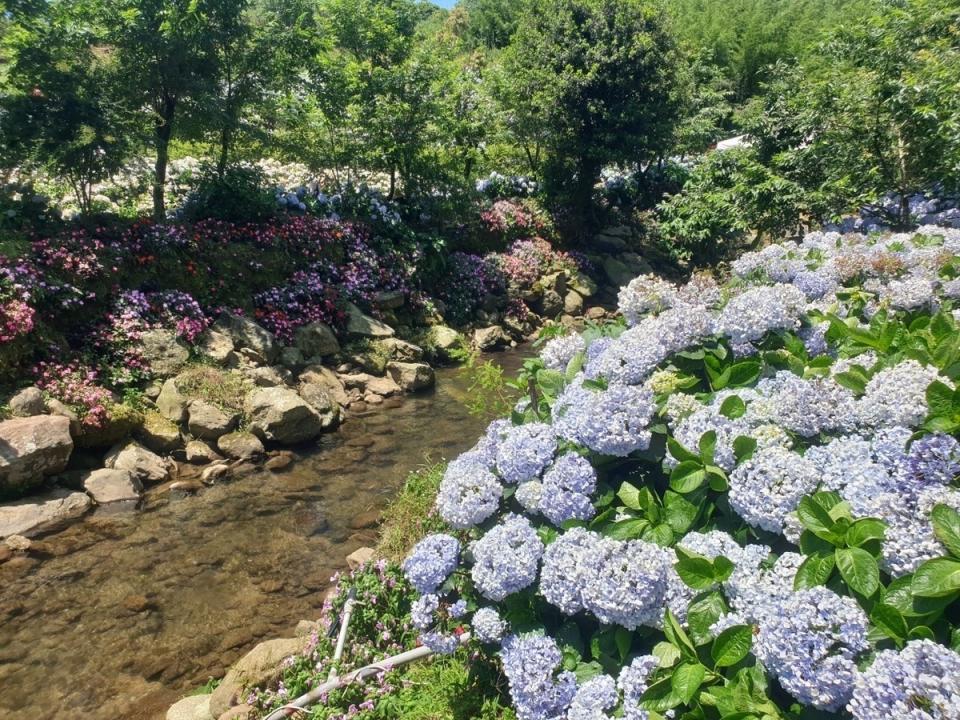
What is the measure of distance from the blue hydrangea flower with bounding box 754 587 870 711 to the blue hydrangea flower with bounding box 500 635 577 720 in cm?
71

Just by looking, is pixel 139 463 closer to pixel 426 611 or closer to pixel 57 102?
pixel 57 102

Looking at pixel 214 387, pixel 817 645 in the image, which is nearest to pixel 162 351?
pixel 214 387

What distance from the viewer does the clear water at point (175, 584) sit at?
468 centimetres

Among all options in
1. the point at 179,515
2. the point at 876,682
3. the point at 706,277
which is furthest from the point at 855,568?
the point at 179,515

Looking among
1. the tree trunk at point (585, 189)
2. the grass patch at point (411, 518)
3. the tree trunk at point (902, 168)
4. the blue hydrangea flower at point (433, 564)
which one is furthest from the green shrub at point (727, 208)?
the blue hydrangea flower at point (433, 564)

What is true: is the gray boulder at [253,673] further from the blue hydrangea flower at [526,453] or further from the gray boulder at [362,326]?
the gray boulder at [362,326]

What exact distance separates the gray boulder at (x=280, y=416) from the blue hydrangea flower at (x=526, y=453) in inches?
243

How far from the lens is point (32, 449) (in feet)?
22.6

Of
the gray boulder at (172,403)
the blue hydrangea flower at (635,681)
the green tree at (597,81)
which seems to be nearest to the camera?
the blue hydrangea flower at (635,681)

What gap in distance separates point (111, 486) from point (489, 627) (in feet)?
20.2

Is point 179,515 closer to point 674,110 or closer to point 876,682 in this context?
point 876,682

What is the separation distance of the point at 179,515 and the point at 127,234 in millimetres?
4942

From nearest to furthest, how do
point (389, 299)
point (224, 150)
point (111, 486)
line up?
point (111, 486)
point (224, 150)
point (389, 299)

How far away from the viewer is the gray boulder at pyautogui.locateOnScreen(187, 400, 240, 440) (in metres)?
8.27
